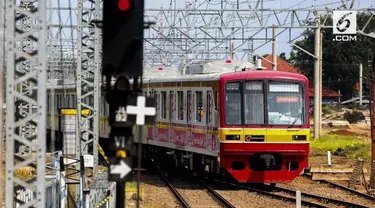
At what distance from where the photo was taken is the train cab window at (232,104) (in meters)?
19.0

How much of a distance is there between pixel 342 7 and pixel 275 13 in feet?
7.98

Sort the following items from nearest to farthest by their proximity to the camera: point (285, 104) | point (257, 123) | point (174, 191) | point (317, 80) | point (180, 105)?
point (257, 123), point (285, 104), point (174, 191), point (180, 105), point (317, 80)

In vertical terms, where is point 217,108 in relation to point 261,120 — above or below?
above

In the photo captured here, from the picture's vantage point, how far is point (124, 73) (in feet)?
23.9

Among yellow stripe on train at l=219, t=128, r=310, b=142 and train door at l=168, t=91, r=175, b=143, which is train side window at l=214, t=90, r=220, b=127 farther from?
train door at l=168, t=91, r=175, b=143

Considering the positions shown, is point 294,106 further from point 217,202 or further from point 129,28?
point 129,28

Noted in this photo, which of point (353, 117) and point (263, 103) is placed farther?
point (353, 117)

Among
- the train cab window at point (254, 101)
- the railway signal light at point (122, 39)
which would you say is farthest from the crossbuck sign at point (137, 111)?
the train cab window at point (254, 101)

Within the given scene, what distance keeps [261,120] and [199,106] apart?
7.16 feet

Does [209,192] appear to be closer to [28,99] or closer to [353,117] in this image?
[28,99]

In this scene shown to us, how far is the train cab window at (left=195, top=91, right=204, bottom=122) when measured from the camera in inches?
810

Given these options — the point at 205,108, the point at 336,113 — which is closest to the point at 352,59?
the point at 336,113

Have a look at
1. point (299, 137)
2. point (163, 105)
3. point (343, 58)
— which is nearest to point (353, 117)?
point (343, 58)
